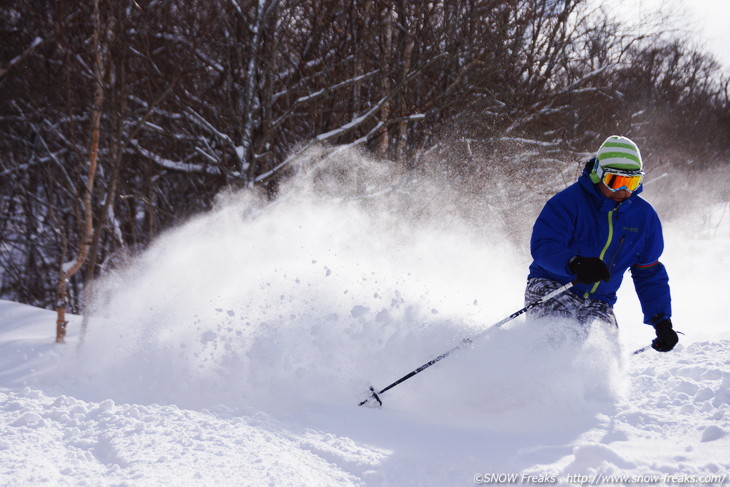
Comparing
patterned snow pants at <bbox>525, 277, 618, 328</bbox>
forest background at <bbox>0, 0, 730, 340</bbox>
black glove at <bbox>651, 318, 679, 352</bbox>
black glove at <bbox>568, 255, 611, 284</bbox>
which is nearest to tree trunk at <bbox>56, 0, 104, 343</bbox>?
Answer: forest background at <bbox>0, 0, 730, 340</bbox>

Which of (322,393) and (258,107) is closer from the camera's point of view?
(322,393)

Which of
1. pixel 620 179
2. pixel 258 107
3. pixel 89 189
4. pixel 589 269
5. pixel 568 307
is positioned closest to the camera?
pixel 589 269

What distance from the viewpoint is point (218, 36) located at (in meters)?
7.16

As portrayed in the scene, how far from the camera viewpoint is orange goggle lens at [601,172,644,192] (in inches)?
130

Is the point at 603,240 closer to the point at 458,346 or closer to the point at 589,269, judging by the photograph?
the point at 589,269

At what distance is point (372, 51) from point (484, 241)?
3.83 m

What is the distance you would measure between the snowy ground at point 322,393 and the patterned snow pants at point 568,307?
0.33 ft

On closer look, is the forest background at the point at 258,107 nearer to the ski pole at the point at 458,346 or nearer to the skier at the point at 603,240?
the ski pole at the point at 458,346

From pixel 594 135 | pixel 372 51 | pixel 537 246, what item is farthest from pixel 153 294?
pixel 594 135

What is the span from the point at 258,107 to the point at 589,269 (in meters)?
5.24

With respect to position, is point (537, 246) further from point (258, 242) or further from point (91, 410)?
point (258, 242)

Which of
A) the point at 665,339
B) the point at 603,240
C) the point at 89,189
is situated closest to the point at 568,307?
the point at 603,240

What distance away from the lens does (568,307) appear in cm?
353

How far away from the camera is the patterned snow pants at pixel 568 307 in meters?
3.53
